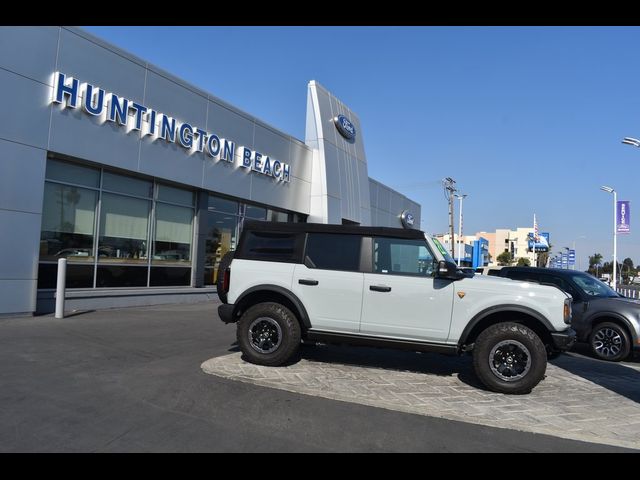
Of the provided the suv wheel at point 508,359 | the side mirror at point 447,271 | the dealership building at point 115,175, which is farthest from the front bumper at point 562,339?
the dealership building at point 115,175

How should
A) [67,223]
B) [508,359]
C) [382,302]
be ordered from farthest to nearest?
1. [67,223]
2. [382,302]
3. [508,359]

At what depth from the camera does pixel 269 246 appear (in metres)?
6.84

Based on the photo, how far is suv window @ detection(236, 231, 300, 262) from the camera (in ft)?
22.1

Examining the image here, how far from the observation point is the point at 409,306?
6199 millimetres

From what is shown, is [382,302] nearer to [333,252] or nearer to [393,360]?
[333,252]

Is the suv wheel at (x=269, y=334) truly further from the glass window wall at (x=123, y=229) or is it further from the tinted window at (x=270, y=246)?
the glass window wall at (x=123, y=229)

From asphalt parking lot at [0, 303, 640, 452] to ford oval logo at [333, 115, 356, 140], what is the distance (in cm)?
1515

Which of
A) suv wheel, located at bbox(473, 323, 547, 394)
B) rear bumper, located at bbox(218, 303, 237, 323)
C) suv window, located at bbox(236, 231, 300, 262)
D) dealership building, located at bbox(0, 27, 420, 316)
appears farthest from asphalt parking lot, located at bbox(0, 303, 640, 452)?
dealership building, located at bbox(0, 27, 420, 316)

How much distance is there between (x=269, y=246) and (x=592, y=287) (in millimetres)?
7078

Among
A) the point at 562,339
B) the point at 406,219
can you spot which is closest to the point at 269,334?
the point at 562,339

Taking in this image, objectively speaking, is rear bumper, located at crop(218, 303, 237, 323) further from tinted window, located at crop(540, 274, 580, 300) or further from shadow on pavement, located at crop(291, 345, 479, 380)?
tinted window, located at crop(540, 274, 580, 300)
